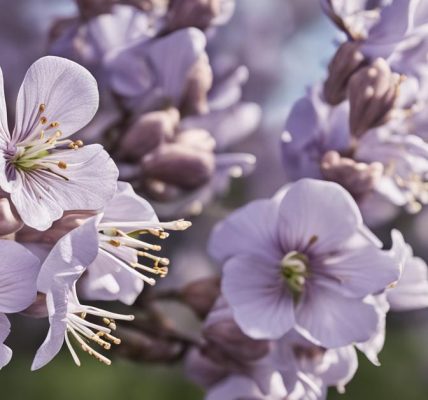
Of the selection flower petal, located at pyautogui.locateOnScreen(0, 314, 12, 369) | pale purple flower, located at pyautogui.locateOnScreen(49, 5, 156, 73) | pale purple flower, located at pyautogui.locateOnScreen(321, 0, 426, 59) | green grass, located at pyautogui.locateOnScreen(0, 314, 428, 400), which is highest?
pale purple flower, located at pyautogui.locateOnScreen(321, 0, 426, 59)

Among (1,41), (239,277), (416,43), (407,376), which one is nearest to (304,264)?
(239,277)

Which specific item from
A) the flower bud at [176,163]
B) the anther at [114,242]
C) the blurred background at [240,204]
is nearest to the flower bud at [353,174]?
the flower bud at [176,163]

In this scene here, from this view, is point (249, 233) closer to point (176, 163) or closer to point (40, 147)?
point (176, 163)

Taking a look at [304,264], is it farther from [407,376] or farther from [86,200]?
[407,376]

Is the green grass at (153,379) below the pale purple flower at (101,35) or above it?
below

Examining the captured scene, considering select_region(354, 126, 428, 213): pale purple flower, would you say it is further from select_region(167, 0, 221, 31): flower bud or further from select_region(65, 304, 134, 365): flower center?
select_region(65, 304, 134, 365): flower center

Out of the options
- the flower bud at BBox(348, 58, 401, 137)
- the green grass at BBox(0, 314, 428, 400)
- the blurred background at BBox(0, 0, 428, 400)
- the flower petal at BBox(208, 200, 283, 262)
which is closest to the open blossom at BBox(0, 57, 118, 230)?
the flower petal at BBox(208, 200, 283, 262)

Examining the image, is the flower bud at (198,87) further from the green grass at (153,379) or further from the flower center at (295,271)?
the green grass at (153,379)
